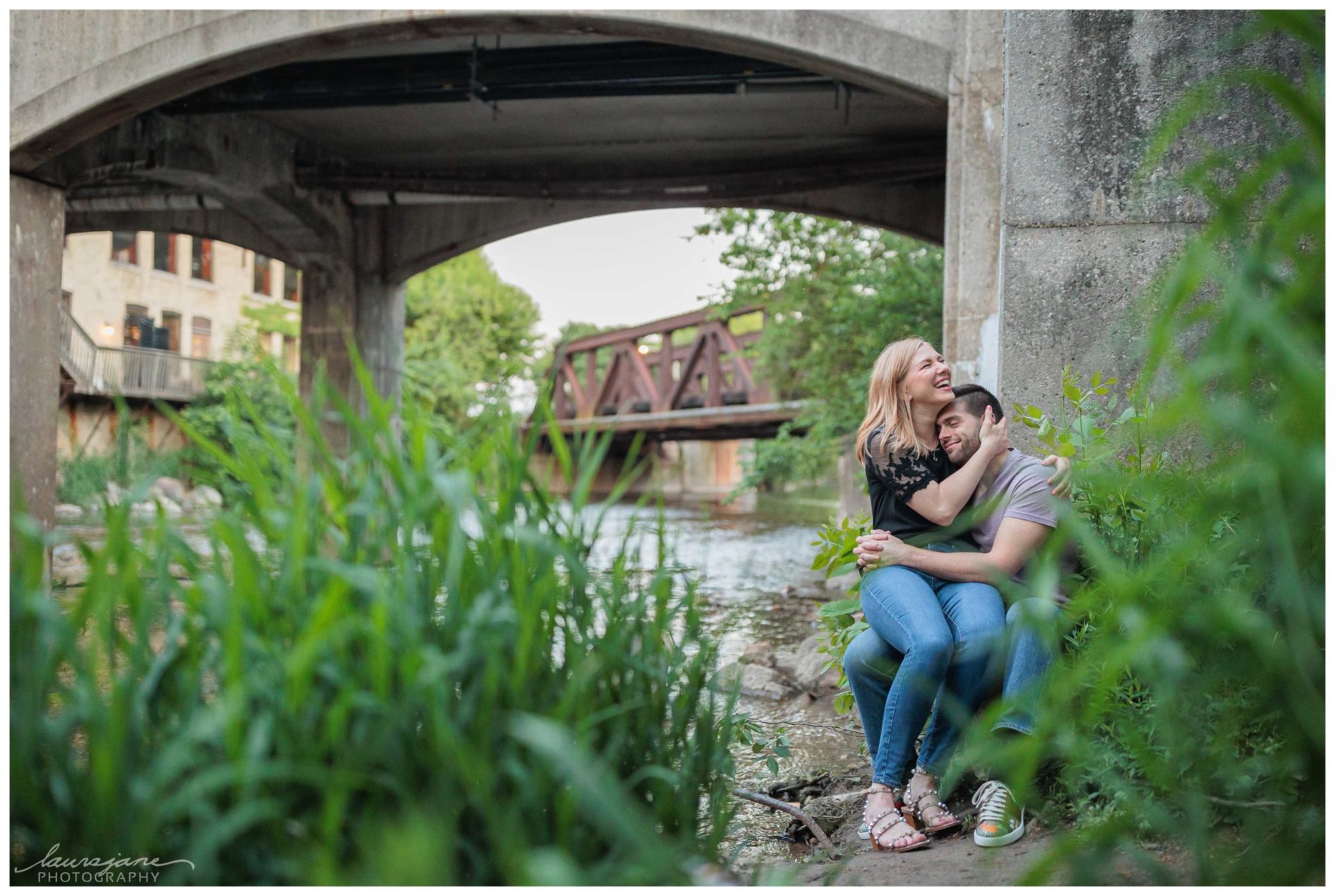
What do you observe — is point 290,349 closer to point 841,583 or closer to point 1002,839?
point 841,583

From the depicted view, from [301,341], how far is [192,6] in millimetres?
7052

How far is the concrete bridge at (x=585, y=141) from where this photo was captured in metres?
3.81

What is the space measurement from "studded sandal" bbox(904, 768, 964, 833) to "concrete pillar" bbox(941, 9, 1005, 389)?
2175 mm

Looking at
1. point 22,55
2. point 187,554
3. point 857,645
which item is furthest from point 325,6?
point 187,554

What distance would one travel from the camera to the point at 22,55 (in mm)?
6305

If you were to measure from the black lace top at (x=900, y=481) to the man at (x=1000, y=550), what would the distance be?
77mm

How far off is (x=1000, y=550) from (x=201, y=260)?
1301 inches

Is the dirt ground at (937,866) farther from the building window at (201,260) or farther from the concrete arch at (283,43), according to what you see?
the building window at (201,260)

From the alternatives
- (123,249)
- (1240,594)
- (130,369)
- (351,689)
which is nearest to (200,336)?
(123,249)

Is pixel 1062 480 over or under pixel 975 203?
under

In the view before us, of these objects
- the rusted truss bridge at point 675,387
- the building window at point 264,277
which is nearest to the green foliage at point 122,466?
the rusted truss bridge at point 675,387

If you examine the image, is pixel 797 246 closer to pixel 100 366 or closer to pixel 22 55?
pixel 22 55

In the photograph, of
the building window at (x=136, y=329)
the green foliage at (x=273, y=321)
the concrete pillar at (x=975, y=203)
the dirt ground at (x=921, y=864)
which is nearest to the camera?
the dirt ground at (x=921, y=864)

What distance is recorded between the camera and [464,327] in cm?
3350
